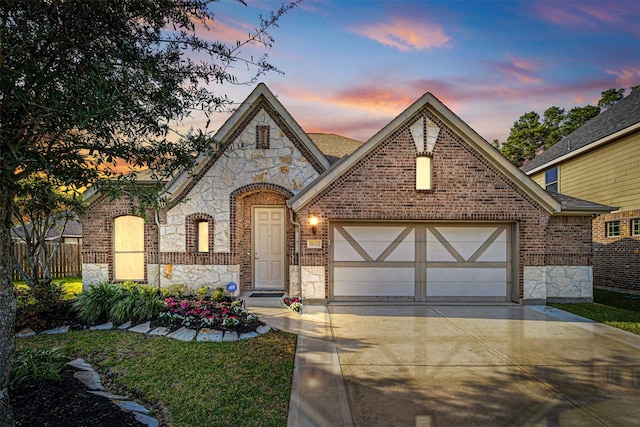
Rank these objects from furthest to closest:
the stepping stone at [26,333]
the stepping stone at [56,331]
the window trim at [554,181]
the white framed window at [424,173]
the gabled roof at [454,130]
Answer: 1. the window trim at [554,181]
2. the white framed window at [424,173]
3. the gabled roof at [454,130]
4. the stepping stone at [56,331]
5. the stepping stone at [26,333]

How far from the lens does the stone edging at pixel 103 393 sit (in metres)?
3.43

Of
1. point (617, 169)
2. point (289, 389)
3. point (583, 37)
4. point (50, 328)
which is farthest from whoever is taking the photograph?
point (617, 169)

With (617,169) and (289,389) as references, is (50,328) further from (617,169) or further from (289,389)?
(617,169)

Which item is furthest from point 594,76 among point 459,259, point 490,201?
point 459,259

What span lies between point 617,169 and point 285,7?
50.2 feet

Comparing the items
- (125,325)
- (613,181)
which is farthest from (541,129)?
(125,325)

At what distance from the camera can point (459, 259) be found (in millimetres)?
9711

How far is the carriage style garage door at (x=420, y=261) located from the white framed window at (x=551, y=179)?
1038 cm

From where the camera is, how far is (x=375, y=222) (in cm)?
967

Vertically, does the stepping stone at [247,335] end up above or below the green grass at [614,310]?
above

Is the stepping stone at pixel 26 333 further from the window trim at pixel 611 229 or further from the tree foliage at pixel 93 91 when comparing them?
the window trim at pixel 611 229

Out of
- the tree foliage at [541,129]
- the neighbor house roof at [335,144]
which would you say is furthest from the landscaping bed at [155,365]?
the tree foliage at [541,129]

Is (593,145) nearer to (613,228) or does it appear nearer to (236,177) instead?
(613,228)

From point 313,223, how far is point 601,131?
13721 mm
